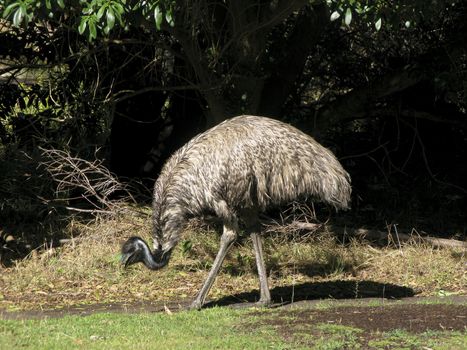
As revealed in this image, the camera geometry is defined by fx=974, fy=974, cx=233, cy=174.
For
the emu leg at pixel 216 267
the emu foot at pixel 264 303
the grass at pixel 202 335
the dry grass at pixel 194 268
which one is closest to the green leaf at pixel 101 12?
the emu leg at pixel 216 267

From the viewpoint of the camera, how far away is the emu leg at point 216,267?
9133 millimetres

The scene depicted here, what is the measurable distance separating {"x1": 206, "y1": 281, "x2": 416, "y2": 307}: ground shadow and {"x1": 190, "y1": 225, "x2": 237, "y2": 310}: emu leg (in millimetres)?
491

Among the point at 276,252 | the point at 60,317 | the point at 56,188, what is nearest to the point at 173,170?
the point at 60,317

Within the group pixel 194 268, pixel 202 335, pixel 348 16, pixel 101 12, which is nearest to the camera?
pixel 202 335

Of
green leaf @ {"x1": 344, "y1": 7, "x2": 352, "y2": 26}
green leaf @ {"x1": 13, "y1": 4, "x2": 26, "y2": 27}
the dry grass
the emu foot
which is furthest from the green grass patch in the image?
green leaf @ {"x1": 344, "y1": 7, "x2": 352, "y2": 26}

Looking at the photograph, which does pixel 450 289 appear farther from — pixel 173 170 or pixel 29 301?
pixel 29 301

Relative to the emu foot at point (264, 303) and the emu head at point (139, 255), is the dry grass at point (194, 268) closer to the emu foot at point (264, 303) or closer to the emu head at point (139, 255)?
the emu foot at point (264, 303)

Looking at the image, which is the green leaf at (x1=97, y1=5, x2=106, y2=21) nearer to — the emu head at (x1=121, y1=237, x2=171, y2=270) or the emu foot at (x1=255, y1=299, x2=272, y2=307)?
the emu head at (x1=121, y1=237, x2=171, y2=270)

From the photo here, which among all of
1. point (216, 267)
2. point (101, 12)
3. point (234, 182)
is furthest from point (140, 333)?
point (101, 12)

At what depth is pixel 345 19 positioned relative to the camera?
8914 mm

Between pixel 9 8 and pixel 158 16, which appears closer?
pixel 9 8

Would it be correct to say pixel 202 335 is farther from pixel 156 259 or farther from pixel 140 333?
pixel 156 259

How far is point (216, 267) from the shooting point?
9258 mm

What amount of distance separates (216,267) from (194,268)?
2.17m
